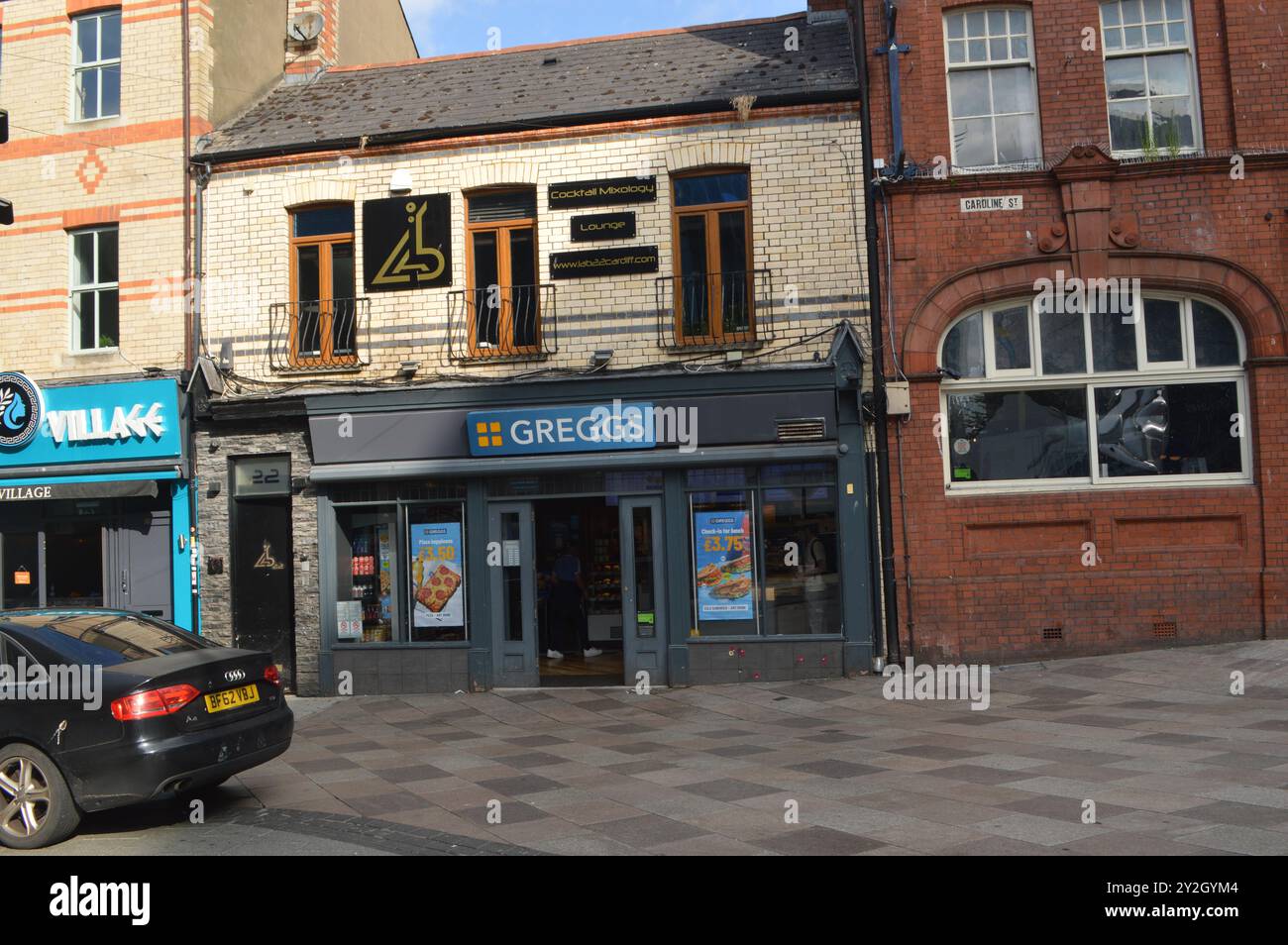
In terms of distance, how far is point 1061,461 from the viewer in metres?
12.6

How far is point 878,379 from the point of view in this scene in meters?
12.7

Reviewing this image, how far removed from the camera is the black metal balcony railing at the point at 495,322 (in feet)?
44.0

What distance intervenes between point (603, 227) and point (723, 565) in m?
4.54

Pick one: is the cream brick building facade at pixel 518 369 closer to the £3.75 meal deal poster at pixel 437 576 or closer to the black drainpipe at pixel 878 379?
the £3.75 meal deal poster at pixel 437 576

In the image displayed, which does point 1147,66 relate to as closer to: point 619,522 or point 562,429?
point 562,429

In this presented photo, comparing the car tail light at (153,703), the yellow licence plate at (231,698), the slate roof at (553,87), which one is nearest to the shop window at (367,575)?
the slate roof at (553,87)

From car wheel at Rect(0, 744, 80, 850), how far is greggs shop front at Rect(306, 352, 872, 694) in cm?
657

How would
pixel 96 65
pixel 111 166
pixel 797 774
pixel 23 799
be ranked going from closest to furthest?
pixel 23 799
pixel 797 774
pixel 111 166
pixel 96 65

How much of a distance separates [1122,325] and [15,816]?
1214cm

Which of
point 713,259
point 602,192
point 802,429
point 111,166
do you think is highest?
point 111,166

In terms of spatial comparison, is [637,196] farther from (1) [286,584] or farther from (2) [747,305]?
(1) [286,584]

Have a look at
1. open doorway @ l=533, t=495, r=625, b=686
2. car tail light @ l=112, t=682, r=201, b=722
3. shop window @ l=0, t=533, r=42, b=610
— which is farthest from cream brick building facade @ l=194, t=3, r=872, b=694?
car tail light @ l=112, t=682, r=201, b=722

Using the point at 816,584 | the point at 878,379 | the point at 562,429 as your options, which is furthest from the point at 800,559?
the point at 562,429
